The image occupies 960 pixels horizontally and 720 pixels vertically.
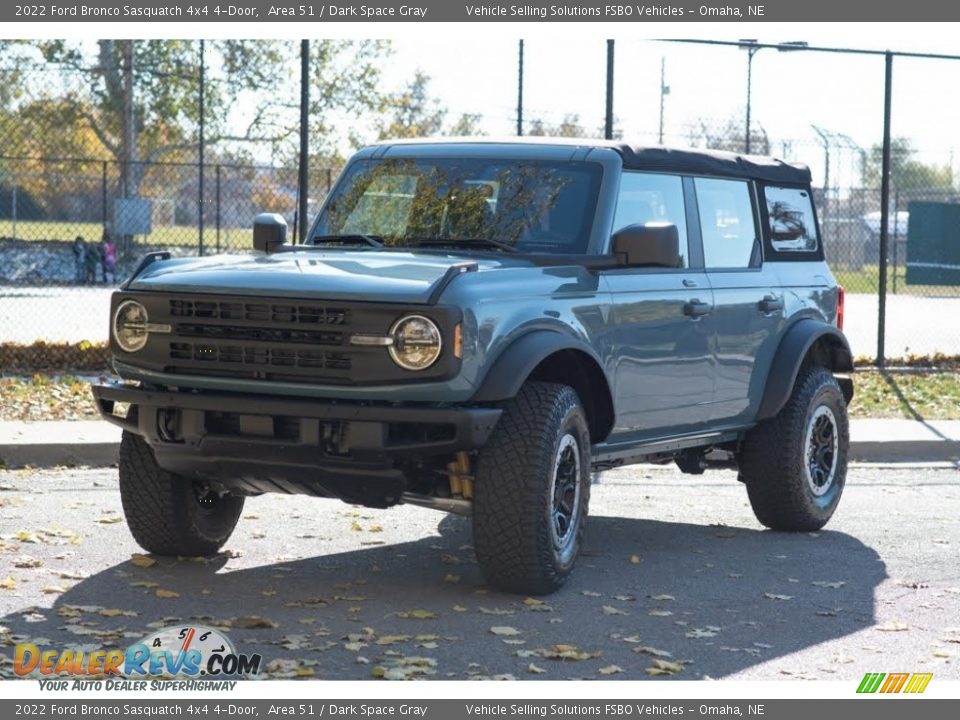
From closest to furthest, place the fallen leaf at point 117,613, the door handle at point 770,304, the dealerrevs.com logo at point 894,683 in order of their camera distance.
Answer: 1. the dealerrevs.com logo at point 894,683
2. the fallen leaf at point 117,613
3. the door handle at point 770,304

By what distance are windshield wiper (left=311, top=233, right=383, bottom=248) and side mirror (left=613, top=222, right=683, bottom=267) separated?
1265mm

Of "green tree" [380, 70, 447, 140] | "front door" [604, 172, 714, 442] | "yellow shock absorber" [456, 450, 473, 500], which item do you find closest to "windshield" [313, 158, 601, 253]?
"front door" [604, 172, 714, 442]

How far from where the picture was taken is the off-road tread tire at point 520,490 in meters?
7.16

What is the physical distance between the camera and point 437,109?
25641 millimetres

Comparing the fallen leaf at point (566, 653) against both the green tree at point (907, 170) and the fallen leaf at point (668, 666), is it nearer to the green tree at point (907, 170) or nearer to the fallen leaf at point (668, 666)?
the fallen leaf at point (668, 666)

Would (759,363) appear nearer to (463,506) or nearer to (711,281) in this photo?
(711,281)

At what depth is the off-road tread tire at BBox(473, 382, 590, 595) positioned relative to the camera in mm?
7156

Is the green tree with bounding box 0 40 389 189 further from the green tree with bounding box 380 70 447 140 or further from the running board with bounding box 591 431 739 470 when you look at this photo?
the running board with bounding box 591 431 739 470

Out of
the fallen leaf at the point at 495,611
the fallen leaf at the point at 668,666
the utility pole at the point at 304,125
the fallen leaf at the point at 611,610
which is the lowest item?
the fallen leaf at the point at 611,610

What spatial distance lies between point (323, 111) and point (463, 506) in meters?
24.5

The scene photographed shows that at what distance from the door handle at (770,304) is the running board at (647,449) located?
75 cm

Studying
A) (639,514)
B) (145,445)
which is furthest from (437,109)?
(145,445)

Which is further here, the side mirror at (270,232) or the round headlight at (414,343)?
the side mirror at (270,232)

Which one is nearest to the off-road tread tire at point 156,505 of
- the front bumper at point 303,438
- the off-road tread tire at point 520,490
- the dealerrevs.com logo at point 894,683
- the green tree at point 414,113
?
the front bumper at point 303,438
